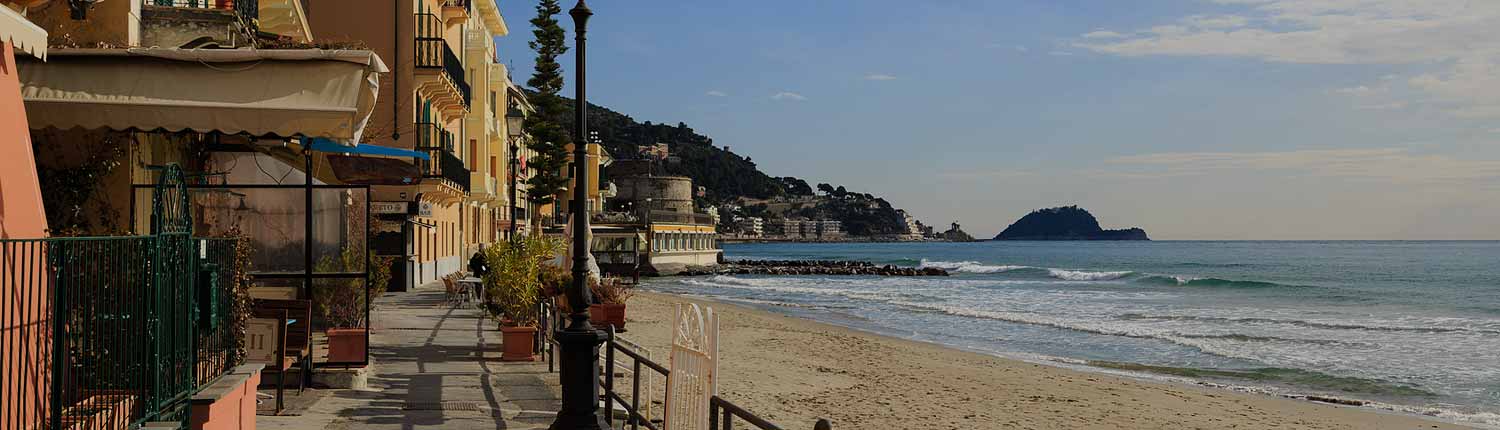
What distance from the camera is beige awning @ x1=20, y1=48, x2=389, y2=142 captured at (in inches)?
290

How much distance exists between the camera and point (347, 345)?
11.5 m

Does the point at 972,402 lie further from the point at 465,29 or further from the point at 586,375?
the point at 465,29

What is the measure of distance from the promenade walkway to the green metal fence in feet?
10.8

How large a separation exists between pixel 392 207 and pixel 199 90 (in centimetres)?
2419

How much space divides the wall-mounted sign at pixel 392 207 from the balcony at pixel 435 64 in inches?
119

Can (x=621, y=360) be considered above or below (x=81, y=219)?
below

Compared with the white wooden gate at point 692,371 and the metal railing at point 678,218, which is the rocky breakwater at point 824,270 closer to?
the metal railing at point 678,218

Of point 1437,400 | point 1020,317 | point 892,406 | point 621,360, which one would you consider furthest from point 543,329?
point 1020,317

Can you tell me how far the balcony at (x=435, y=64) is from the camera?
30250mm

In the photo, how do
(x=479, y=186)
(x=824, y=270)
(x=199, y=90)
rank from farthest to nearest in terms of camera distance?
(x=824, y=270) < (x=479, y=186) < (x=199, y=90)

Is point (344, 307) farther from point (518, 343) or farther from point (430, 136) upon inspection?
point (430, 136)

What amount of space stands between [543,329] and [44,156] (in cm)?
676

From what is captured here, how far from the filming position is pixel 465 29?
41.8 m

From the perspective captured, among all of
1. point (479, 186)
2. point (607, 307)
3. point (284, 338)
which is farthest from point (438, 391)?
point (479, 186)
